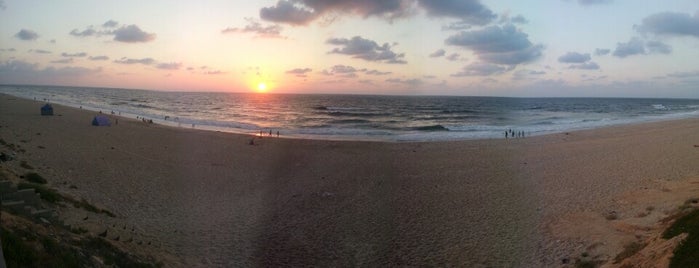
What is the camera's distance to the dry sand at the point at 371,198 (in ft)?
36.0

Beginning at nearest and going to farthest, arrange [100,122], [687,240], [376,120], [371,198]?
1. [687,240]
2. [371,198]
3. [100,122]
4. [376,120]

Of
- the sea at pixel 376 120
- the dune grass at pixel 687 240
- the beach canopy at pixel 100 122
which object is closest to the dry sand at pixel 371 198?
the dune grass at pixel 687 240

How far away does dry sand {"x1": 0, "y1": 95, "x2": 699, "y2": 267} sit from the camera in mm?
10961

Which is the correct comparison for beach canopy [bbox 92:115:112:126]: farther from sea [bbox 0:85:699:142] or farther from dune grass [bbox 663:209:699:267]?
dune grass [bbox 663:209:699:267]

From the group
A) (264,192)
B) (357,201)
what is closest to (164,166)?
(264,192)

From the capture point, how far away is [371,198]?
53.1 feet

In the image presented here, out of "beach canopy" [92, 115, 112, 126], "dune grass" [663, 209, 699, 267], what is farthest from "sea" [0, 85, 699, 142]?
"dune grass" [663, 209, 699, 267]

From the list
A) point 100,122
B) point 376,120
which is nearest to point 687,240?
point 100,122

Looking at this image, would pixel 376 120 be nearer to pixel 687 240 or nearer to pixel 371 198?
pixel 371 198

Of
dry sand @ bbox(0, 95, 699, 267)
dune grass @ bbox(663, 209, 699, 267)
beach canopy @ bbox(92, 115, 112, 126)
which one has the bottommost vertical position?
dry sand @ bbox(0, 95, 699, 267)

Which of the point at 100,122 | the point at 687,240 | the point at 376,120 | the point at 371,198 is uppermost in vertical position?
the point at 687,240

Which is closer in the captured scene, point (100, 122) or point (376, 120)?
point (100, 122)

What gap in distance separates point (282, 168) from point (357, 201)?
7.24m

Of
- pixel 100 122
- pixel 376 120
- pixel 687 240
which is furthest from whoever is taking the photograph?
pixel 376 120
